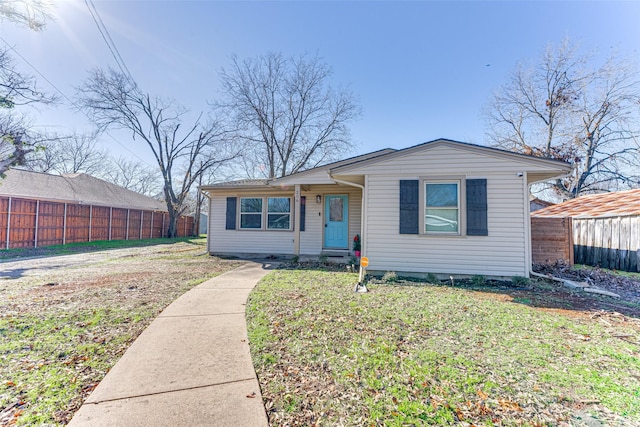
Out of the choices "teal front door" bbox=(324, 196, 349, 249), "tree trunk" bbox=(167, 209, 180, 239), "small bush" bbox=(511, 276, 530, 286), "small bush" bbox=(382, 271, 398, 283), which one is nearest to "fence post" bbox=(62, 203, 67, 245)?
"tree trunk" bbox=(167, 209, 180, 239)

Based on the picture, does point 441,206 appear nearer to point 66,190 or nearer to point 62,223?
point 62,223

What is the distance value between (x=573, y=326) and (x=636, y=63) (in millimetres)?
19338

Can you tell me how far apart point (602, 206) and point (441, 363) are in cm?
1126

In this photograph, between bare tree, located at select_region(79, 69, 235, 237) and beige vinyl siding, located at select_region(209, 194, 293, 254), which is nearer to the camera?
beige vinyl siding, located at select_region(209, 194, 293, 254)

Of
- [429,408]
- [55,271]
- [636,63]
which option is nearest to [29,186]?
[55,271]

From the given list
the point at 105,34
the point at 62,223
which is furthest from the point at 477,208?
the point at 62,223

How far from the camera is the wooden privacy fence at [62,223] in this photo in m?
11.2

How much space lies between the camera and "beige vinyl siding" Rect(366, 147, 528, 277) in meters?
6.05

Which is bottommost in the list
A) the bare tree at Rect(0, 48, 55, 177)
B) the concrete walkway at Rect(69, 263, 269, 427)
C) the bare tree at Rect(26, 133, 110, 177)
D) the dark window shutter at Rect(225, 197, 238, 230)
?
the concrete walkway at Rect(69, 263, 269, 427)

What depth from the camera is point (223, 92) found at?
2030 centimetres

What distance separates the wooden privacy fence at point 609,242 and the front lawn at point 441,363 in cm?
573

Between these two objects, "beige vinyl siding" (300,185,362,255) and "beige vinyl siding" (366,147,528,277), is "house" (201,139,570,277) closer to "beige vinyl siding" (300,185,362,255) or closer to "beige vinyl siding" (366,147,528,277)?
"beige vinyl siding" (366,147,528,277)

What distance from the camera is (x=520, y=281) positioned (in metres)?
5.91

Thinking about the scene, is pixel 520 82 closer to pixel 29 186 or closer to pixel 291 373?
pixel 291 373
